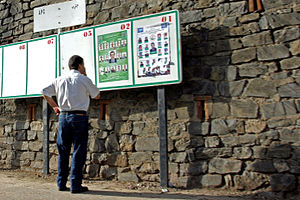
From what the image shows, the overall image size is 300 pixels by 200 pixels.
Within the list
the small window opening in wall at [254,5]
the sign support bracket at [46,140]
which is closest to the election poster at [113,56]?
the sign support bracket at [46,140]

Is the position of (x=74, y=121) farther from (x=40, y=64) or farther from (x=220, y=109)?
(x=40, y=64)

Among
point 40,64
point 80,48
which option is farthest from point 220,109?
point 40,64

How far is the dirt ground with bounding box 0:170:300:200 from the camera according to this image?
3363 millimetres

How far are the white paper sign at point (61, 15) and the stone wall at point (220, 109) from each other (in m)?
0.60

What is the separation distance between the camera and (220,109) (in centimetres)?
390

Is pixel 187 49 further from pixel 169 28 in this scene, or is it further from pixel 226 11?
pixel 226 11

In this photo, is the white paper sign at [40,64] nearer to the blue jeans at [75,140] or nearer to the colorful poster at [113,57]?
the colorful poster at [113,57]

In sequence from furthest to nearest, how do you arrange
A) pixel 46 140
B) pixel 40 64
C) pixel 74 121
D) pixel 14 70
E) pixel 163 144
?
pixel 14 70 → pixel 40 64 → pixel 46 140 → pixel 163 144 → pixel 74 121

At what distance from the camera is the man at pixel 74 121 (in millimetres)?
3382

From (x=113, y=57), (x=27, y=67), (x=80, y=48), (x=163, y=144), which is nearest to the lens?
(x=163, y=144)

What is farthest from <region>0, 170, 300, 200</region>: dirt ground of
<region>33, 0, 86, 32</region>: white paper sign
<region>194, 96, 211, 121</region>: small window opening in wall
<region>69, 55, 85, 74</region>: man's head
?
<region>33, 0, 86, 32</region>: white paper sign

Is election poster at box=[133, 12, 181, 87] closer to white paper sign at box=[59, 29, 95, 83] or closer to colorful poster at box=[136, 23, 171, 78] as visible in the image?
colorful poster at box=[136, 23, 171, 78]

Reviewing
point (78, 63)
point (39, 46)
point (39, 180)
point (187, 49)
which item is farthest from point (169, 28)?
point (39, 180)

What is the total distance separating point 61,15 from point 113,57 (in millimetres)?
1458
